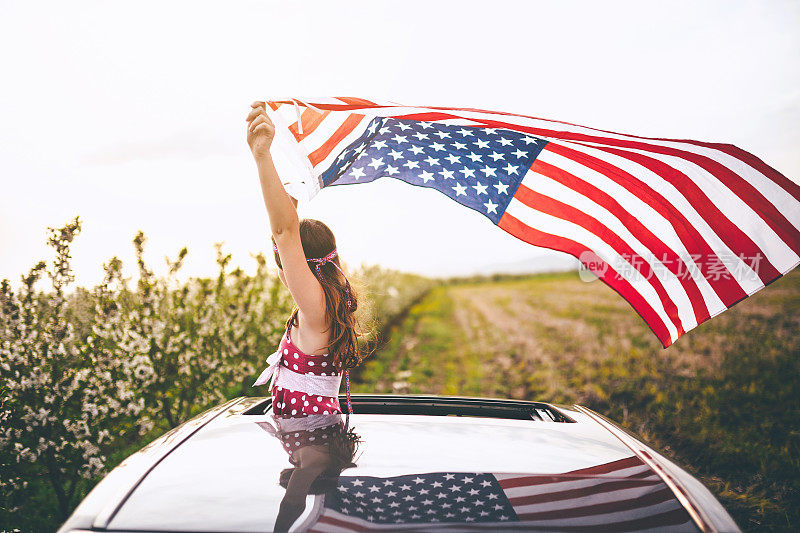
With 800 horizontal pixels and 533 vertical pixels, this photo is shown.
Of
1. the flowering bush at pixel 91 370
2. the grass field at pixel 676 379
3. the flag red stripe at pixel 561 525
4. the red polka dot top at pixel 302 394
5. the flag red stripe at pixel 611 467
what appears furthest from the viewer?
the grass field at pixel 676 379

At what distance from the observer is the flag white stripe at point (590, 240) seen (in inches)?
114

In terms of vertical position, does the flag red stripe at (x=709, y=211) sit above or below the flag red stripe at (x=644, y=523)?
above

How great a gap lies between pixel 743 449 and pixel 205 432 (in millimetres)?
4252

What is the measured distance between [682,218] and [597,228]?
0.43 meters

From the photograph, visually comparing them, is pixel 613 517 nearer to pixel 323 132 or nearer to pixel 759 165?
pixel 759 165

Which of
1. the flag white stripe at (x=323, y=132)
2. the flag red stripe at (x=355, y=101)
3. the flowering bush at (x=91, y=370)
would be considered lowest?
the flowering bush at (x=91, y=370)

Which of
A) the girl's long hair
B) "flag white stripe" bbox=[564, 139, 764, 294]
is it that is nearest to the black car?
the girl's long hair

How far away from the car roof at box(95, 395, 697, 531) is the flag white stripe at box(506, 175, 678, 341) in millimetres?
1263

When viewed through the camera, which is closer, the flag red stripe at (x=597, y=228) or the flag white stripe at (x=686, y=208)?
the flag white stripe at (x=686, y=208)

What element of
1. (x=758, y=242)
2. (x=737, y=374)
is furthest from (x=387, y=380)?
(x=758, y=242)

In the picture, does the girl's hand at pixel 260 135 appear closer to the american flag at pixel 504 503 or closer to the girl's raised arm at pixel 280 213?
the girl's raised arm at pixel 280 213

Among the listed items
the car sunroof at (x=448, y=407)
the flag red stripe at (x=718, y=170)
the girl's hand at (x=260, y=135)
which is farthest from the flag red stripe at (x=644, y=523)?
the flag red stripe at (x=718, y=170)

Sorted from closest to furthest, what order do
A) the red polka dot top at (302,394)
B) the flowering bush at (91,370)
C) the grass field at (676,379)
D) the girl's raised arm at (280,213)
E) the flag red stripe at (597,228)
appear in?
the girl's raised arm at (280,213)
the red polka dot top at (302,394)
the flag red stripe at (597,228)
the flowering bush at (91,370)
the grass field at (676,379)

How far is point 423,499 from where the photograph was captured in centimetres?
127
